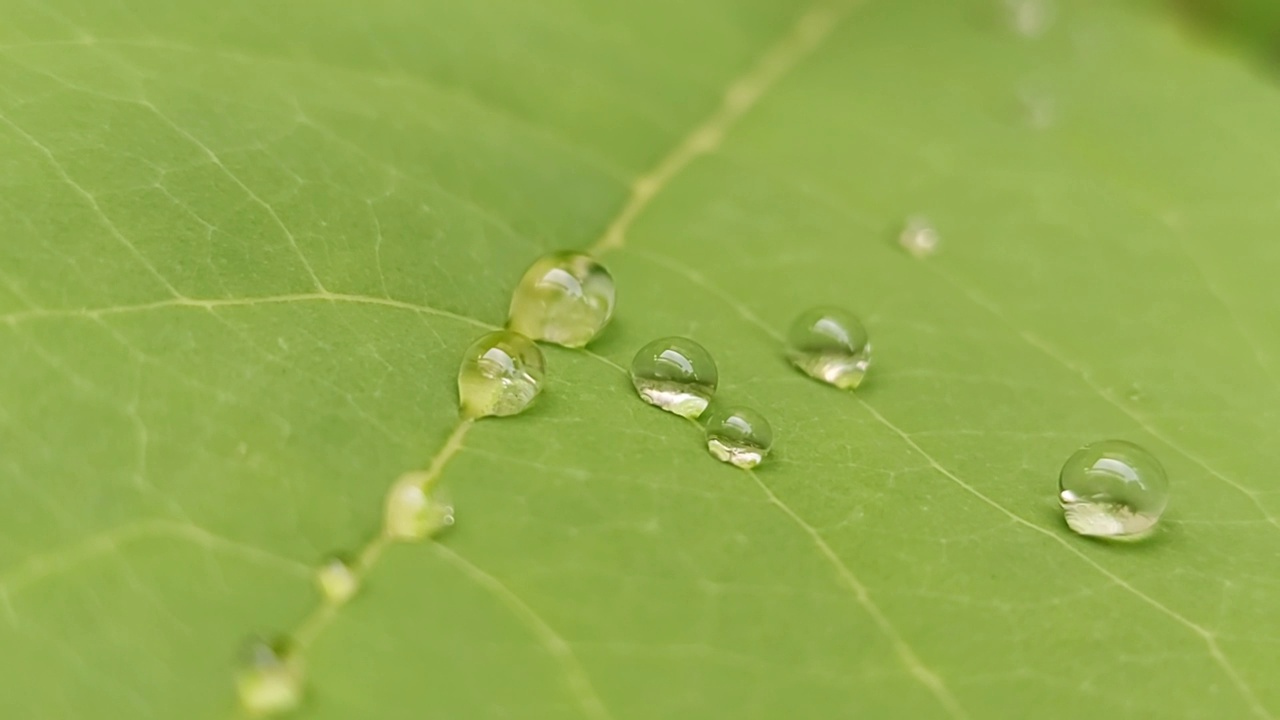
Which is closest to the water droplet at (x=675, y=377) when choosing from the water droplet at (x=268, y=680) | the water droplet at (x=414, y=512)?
the water droplet at (x=414, y=512)

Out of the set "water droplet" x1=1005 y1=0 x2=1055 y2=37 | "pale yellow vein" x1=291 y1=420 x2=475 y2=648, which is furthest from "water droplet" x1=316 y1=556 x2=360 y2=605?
"water droplet" x1=1005 y1=0 x2=1055 y2=37

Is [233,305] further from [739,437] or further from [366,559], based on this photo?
[739,437]

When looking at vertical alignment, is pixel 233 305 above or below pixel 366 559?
above

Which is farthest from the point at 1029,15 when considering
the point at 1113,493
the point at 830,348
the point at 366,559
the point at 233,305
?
the point at 366,559

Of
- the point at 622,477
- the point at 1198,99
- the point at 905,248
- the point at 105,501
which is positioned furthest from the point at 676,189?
the point at 1198,99

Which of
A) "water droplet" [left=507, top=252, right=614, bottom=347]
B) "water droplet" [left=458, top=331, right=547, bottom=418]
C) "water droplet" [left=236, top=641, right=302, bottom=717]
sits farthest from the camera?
"water droplet" [left=507, top=252, right=614, bottom=347]

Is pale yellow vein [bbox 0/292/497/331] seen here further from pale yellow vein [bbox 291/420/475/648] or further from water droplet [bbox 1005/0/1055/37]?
water droplet [bbox 1005/0/1055/37]

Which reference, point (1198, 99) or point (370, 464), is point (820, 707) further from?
point (1198, 99)
